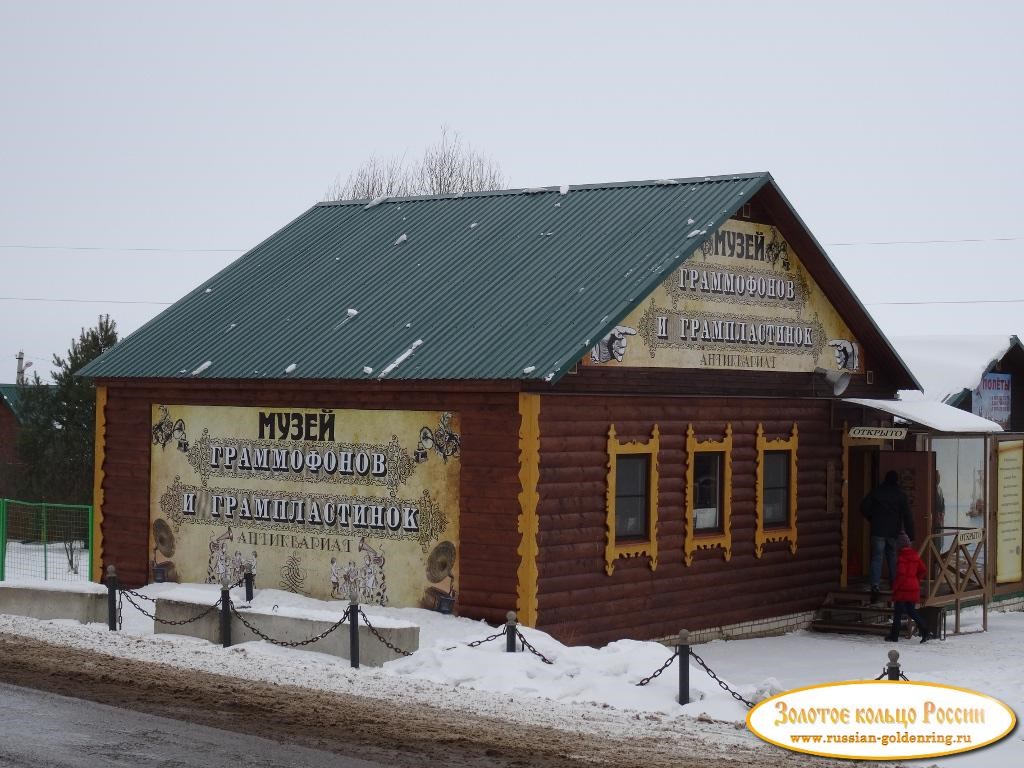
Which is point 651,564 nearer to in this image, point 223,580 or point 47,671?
point 223,580

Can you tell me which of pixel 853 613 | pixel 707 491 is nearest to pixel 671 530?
pixel 707 491

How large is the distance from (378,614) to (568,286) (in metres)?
5.09

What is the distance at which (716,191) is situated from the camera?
859 inches

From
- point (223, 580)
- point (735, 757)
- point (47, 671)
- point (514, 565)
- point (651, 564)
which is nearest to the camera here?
point (735, 757)

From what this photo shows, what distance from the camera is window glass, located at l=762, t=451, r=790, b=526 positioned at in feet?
74.8

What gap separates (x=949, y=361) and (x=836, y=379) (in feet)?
27.5

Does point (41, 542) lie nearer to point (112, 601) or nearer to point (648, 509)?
point (112, 601)

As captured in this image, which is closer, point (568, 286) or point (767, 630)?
point (568, 286)

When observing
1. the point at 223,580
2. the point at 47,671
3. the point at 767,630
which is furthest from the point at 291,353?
the point at 767,630

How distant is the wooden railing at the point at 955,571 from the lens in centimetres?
2239

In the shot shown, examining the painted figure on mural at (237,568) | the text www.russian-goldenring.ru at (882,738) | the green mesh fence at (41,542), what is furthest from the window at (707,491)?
the green mesh fence at (41,542)

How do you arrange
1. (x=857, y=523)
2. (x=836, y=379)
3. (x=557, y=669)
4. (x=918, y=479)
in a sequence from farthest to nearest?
(x=857, y=523), (x=836, y=379), (x=918, y=479), (x=557, y=669)

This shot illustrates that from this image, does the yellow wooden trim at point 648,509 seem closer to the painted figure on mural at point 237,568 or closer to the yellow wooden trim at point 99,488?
the painted figure on mural at point 237,568

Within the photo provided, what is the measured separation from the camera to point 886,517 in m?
22.8
